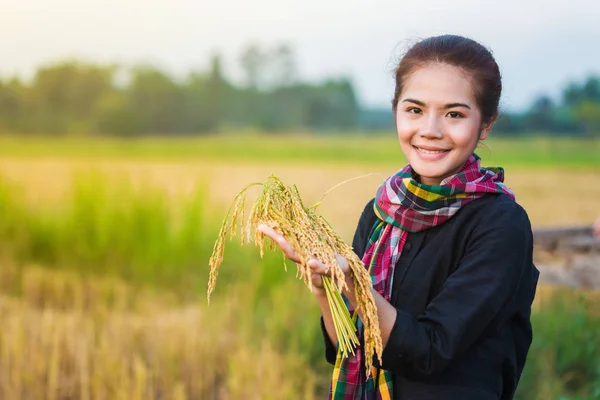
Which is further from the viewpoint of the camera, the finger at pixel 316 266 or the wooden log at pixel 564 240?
the wooden log at pixel 564 240

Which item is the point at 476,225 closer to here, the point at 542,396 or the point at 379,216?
the point at 379,216

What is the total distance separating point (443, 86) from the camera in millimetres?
1799

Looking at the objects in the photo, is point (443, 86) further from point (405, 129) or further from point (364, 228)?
point (364, 228)

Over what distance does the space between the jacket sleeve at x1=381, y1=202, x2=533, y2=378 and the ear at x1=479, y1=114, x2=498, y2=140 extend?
9.1 inches

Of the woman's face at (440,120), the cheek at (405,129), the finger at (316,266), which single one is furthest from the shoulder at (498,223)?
the finger at (316,266)

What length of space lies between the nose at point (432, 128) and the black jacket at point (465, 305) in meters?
0.19

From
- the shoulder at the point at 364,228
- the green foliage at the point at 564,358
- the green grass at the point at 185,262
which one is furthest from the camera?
the green grass at the point at 185,262

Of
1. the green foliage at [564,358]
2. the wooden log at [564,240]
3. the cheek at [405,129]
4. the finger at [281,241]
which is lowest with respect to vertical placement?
the green foliage at [564,358]

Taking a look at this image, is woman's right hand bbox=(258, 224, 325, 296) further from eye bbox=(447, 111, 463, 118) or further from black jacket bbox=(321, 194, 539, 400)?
eye bbox=(447, 111, 463, 118)

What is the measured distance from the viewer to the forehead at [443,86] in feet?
5.89

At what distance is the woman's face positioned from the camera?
5.89 feet

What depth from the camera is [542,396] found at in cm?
370

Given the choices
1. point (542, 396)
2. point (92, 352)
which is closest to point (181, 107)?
point (92, 352)

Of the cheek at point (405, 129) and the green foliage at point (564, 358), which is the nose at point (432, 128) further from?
the green foliage at point (564, 358)
